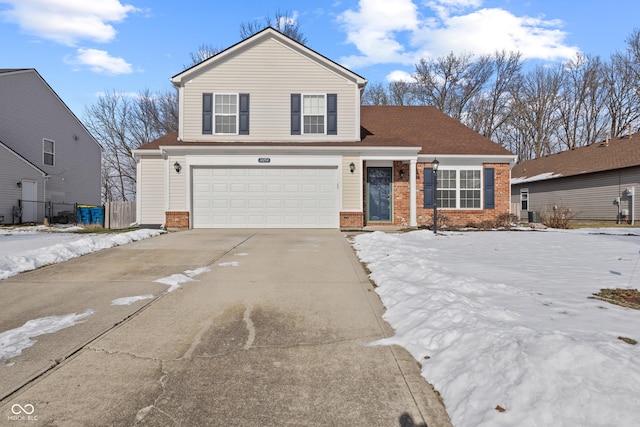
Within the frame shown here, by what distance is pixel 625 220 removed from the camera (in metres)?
18.0

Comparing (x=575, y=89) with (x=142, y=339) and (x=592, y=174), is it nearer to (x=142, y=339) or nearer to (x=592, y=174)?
(x=592, y=174)

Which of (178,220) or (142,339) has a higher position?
(178,220)

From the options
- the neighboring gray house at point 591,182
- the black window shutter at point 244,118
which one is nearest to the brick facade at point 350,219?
the black window shutter at point 244,118

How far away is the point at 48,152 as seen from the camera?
21.2m

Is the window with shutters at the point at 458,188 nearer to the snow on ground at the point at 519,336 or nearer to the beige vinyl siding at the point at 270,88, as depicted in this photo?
the beige vinyl siding at the point at 270,88

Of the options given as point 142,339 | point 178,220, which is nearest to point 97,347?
point 142,339

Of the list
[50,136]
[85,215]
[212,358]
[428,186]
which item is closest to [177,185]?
[85,215]

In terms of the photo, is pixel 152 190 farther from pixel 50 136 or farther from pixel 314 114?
pixel 50 136

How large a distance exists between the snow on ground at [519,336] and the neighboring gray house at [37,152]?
20356mm

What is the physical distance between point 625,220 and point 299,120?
17.8 meters

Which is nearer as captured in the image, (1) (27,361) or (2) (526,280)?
(1) (27,361)

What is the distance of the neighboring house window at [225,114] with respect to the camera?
13.8 m

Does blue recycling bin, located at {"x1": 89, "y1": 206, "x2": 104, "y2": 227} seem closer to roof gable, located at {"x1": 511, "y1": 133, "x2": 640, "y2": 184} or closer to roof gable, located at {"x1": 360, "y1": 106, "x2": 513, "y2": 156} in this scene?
roof gable, located at {"x1": 360, "y1": 106, "x2": 513, "y2": 156}

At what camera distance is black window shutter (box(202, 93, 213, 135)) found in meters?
13.8
